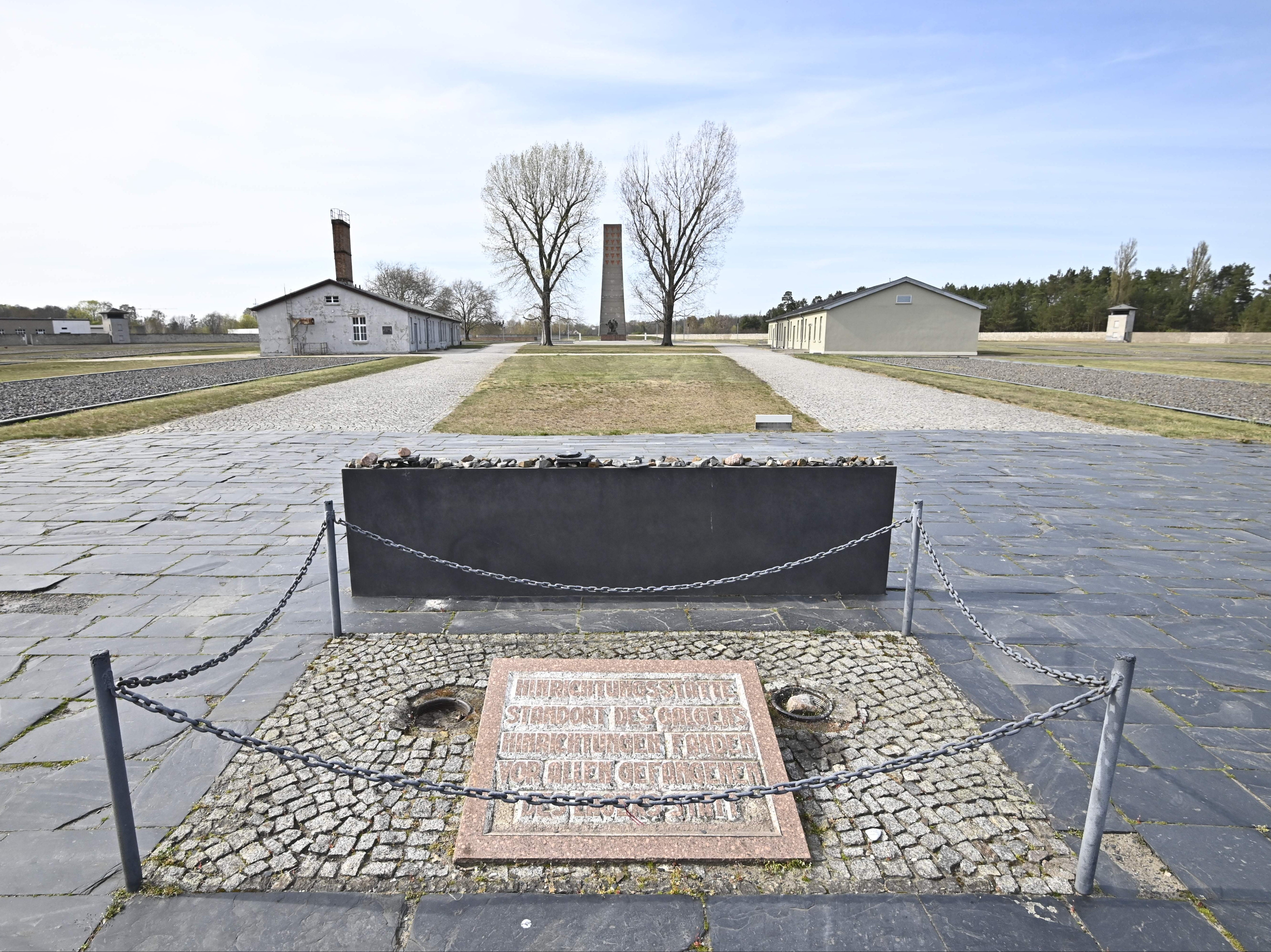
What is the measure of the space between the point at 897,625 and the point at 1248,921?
2.48 metres

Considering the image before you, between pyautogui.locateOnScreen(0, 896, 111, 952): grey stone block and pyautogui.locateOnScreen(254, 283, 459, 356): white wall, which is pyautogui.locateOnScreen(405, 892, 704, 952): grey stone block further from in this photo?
pyautogui.locateOnScreen(254, 283, 459, 356): white wall

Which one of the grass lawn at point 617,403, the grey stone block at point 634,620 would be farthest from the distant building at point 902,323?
the grey stone block at point 634,620

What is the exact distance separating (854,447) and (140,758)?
10.3 meters

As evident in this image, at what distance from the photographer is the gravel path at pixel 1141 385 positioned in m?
16.5

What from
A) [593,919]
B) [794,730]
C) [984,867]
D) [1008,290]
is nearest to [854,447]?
[794,730]

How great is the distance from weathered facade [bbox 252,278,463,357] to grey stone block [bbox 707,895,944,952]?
46.4 metres

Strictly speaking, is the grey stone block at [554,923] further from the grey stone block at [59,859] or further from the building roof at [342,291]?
the building roof at [342,291]

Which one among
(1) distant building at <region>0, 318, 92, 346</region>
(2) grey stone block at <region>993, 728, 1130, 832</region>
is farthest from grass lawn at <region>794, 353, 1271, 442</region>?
(1) distant building at <region>0, 318, 92, 346</region>

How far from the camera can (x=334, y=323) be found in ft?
149

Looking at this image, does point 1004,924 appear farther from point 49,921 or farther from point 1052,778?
point 49,921

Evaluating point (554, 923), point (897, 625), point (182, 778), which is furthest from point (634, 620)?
point (182, 778)

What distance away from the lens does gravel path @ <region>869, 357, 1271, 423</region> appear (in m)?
16.5

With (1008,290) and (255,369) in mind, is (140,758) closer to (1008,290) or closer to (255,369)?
(255,369)

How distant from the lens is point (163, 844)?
2.74 metres
